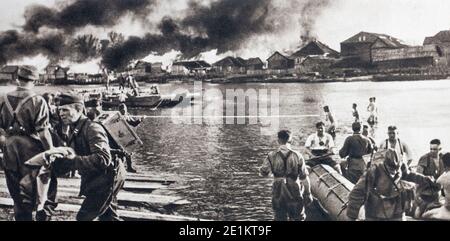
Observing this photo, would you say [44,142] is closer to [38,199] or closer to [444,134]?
[38,199]

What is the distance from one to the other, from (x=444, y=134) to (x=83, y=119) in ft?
12.1

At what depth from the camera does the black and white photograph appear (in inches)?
184

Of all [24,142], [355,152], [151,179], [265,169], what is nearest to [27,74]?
[24,142]

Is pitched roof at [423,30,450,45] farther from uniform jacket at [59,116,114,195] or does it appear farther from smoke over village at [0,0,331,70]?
uniform jacket at [59,116,114,195]

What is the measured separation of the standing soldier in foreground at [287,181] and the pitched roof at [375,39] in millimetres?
1367

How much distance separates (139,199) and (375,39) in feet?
10.1

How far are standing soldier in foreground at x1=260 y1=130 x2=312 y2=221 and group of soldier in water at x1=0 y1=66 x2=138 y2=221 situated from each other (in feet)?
5.09

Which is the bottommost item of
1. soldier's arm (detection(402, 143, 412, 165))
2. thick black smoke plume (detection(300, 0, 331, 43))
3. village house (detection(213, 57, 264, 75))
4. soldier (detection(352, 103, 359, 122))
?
soldier's arm (detection(402, 143, 412, 165))

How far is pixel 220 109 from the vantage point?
5234mm

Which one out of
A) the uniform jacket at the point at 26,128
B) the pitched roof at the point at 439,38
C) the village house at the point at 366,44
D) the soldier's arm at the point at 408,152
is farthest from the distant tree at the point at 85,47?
the pitched roof at the point at 439,38

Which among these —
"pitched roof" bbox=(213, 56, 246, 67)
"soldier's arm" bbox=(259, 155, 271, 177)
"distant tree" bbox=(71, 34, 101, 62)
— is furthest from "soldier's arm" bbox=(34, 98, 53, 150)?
"soldier's arm" bbox=(259, 155, 271, 177)

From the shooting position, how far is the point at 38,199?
475 centimetres
